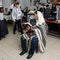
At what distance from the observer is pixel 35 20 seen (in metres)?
3.47

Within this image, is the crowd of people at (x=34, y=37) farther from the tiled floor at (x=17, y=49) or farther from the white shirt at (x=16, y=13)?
the white shirt at (x=16, y=13)

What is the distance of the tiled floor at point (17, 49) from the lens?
3.21 meters

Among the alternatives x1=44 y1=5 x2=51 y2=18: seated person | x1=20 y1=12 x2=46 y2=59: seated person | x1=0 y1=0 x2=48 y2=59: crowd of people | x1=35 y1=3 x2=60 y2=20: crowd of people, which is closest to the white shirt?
x1=35 y1=3 x2=60 y2=20: crowd of people

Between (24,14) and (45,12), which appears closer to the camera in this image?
(45,12)

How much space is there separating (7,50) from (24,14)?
177 cm

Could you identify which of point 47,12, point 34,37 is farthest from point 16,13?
point 34,37

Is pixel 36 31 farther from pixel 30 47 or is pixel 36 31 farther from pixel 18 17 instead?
pixel 18 17

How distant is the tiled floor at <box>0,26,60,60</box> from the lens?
10.5 feet

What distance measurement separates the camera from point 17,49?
3.58 m

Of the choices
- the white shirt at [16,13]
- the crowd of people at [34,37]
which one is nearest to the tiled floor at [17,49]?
the crowd of people at [34,37]

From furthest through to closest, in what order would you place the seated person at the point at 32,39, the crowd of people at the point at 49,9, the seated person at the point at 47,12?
the seated person at the point at 47,12
the crowd of people at the point at 49,9
the seated person at the point at 32,39

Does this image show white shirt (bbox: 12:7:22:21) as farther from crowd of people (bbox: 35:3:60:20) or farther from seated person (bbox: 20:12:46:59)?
seated person (bbox: 20:12:46:59)

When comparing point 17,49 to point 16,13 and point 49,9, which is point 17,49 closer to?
point 16,13

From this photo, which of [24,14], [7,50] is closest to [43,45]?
[7,50]
